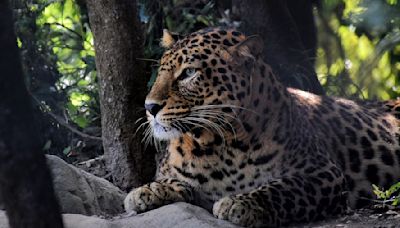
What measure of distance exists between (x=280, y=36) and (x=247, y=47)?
3.11 m

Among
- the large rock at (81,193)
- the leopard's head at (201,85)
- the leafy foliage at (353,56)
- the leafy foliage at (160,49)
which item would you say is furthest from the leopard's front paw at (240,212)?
the leafy foliage at (353,56)

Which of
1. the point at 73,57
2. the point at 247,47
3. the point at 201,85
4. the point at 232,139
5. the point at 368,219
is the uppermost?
the point at 247,47

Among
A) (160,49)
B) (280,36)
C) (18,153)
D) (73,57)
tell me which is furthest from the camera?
(73,57)

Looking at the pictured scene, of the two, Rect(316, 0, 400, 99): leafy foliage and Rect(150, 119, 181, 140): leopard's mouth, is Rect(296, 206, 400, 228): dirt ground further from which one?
Rect(316, 0, 400, 99): leafy foliage

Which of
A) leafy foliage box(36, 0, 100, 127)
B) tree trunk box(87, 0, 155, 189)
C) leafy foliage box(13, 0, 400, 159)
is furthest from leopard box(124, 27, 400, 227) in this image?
leafy foliage box(36, 0, 100, 127)

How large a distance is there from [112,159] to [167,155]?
95cm

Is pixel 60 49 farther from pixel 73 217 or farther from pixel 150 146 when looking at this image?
pixel 73 217

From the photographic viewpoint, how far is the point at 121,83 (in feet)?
26.6

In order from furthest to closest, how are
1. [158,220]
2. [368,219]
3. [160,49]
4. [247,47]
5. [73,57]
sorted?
[73,57]
[160,49]
[247,47]
[368,219]
[158,220]

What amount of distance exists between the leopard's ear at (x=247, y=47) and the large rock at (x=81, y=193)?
1.57 meters

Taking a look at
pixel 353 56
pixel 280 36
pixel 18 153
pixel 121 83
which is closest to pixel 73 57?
pixel 280 36

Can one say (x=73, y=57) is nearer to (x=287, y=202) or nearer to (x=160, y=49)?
(x=160, y=49)

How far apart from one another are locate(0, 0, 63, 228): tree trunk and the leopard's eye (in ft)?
11.4

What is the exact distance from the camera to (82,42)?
36.6 feet
